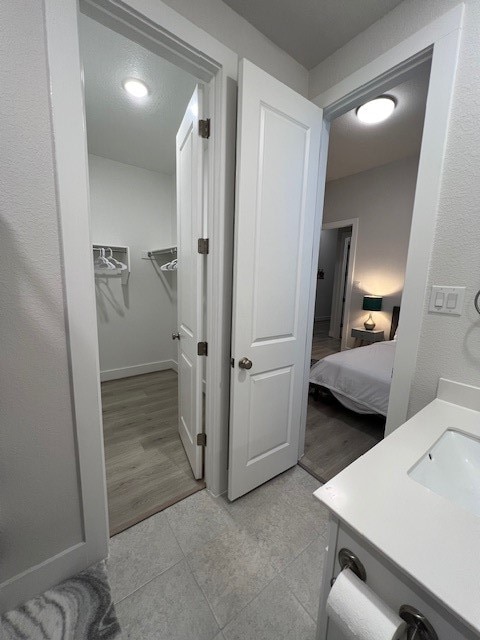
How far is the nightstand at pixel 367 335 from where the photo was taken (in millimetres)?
3793

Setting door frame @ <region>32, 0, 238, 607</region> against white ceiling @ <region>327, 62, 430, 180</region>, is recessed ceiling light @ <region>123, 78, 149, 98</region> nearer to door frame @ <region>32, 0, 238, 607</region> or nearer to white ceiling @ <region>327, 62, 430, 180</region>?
door frame @ <region>32, 0, 238, 607</region>

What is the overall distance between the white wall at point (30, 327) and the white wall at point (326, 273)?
6885 mm

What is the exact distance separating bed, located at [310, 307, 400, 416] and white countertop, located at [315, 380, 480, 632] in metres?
1.48

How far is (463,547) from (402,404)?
82cm

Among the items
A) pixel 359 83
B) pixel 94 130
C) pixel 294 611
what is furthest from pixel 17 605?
pixel 94 130

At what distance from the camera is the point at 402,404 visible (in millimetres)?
1220

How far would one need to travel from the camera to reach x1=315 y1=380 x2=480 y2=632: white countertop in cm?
42

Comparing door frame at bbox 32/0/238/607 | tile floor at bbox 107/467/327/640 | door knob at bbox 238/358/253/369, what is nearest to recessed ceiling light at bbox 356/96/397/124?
door frame at bbox 32/0/238/607

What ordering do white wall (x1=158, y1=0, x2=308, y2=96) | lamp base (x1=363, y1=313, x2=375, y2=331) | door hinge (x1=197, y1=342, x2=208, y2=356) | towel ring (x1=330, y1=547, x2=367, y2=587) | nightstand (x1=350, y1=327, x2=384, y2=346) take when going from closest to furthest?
towel ring (x1=330, y1=547, x2=367, y2=587) < white wall (x1=158, y1=0, x2=308, y2=96) < door hinge (x1=197, y1=342, x2=208, y2=356) < nightstand (x1=350, y1=327, x2=384, y2=346) < lamp base (x1=363, y1=313, x2=375, y2=331)

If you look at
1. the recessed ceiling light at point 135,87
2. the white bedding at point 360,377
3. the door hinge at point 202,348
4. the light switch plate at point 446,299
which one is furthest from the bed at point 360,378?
the recessed ceiling light at point 135,87

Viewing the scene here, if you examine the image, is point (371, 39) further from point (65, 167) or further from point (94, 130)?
point (94, 130)

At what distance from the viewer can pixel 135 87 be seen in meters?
1.81

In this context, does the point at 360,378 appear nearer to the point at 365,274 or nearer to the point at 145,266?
the point at 365,274

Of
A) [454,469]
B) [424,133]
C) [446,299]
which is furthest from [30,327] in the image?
[424,133]
